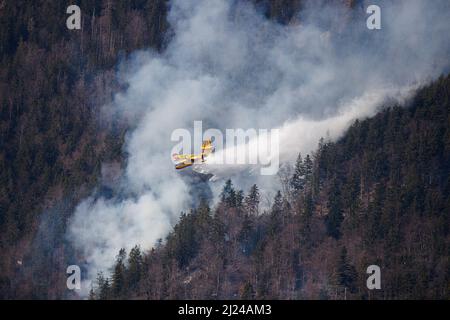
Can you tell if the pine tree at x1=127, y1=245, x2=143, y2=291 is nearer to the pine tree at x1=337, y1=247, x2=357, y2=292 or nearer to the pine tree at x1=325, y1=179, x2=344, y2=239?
the pine tree at x1=325, y1=179, x2=344, y2=239

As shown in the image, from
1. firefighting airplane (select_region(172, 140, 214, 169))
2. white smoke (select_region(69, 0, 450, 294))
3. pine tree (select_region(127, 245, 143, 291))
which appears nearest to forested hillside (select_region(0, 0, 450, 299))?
pine tree (select_region(127, 245, 143, 291))

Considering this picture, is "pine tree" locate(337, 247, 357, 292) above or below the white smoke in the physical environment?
below

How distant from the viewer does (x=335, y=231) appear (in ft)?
407

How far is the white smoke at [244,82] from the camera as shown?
128875 mm

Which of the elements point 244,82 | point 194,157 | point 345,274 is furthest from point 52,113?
point 345,274

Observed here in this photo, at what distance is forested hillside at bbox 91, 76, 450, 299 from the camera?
119 metres

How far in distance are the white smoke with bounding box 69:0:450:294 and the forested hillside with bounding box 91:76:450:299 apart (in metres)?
2.40

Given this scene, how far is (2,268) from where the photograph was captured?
127 m

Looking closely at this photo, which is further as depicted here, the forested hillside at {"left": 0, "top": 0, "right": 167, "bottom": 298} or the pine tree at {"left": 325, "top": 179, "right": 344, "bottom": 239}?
the forested hillside at {"left": 0, "top": 0, "right": 167, "bottom": 298}

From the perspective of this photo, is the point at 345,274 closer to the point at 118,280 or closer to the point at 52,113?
the point at 118,280

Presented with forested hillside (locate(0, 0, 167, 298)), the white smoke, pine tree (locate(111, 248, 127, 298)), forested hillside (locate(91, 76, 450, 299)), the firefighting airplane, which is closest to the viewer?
forested hillside (locate(91, 76, 450, 299))

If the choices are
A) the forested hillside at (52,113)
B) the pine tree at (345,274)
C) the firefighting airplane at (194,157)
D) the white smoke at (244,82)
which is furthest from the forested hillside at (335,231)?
the forested hillside at (52,113)

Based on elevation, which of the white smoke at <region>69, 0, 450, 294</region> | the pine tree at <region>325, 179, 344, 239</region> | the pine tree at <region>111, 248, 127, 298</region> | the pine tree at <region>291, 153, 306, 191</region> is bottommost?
the pine tree at <region>111, 248, 127, 298</region>
